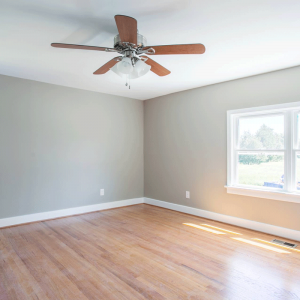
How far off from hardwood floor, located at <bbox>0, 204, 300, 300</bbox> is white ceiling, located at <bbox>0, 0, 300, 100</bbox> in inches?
91.5

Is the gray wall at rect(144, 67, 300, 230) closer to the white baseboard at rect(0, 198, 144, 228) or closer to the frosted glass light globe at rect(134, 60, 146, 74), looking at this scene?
the white baseboard at rect(0, 198, 144, 228)

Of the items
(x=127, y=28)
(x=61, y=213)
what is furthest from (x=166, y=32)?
(x=61, y=213)

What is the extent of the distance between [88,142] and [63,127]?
0.55 m

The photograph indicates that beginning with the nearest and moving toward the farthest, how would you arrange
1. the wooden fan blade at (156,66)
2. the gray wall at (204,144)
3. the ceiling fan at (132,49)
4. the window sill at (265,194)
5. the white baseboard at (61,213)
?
the ceiling fan at (132,49) < the wooden fan blade at (156,66) < the window sill at (265,194) < the gray wall at (204,144) < the white baseboard at (61,213)

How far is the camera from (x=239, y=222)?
3.77 metres

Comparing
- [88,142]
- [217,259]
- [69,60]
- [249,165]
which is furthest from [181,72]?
[217,259]

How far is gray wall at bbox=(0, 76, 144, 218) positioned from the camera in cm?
378

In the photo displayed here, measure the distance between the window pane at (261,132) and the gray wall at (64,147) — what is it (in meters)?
2.36

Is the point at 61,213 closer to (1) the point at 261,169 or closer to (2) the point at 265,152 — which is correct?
(1) the point at 261,169

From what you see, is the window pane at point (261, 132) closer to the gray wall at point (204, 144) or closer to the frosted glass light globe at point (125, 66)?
the gray wall at point (204, 144)

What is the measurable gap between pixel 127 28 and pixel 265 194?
2924mm

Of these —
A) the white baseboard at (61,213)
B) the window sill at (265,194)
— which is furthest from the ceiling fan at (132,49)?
the white baseboard at (61,213)

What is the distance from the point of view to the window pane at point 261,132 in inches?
136

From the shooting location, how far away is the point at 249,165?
3783mm
